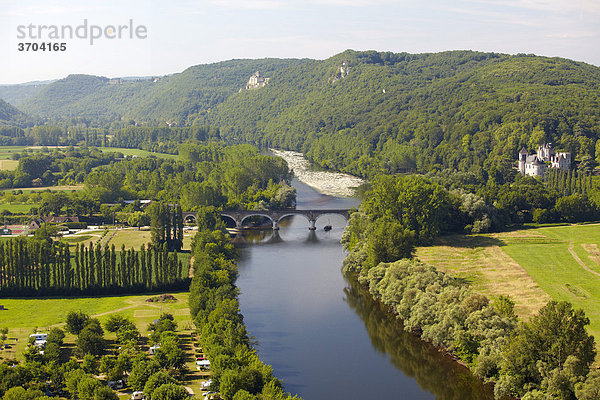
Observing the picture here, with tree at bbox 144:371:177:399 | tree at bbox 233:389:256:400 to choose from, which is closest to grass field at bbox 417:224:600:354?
tree at bbox 233:389:256:400

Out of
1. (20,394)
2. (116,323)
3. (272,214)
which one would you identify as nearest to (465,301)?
(116,323)

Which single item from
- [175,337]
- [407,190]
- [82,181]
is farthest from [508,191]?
[82,181]

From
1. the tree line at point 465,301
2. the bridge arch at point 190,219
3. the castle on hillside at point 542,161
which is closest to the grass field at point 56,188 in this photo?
the bridge arch at point 190,219

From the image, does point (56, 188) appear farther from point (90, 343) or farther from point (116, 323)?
point (90, 343)

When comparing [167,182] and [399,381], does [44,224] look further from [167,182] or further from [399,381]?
[399,381]

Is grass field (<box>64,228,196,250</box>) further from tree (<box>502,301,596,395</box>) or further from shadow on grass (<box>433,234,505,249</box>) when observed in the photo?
tree (<box>502,301,596,395</box>)

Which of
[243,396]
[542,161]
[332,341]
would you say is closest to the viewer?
[243,396]

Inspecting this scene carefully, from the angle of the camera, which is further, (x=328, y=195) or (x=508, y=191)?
(x=328, y=195)
